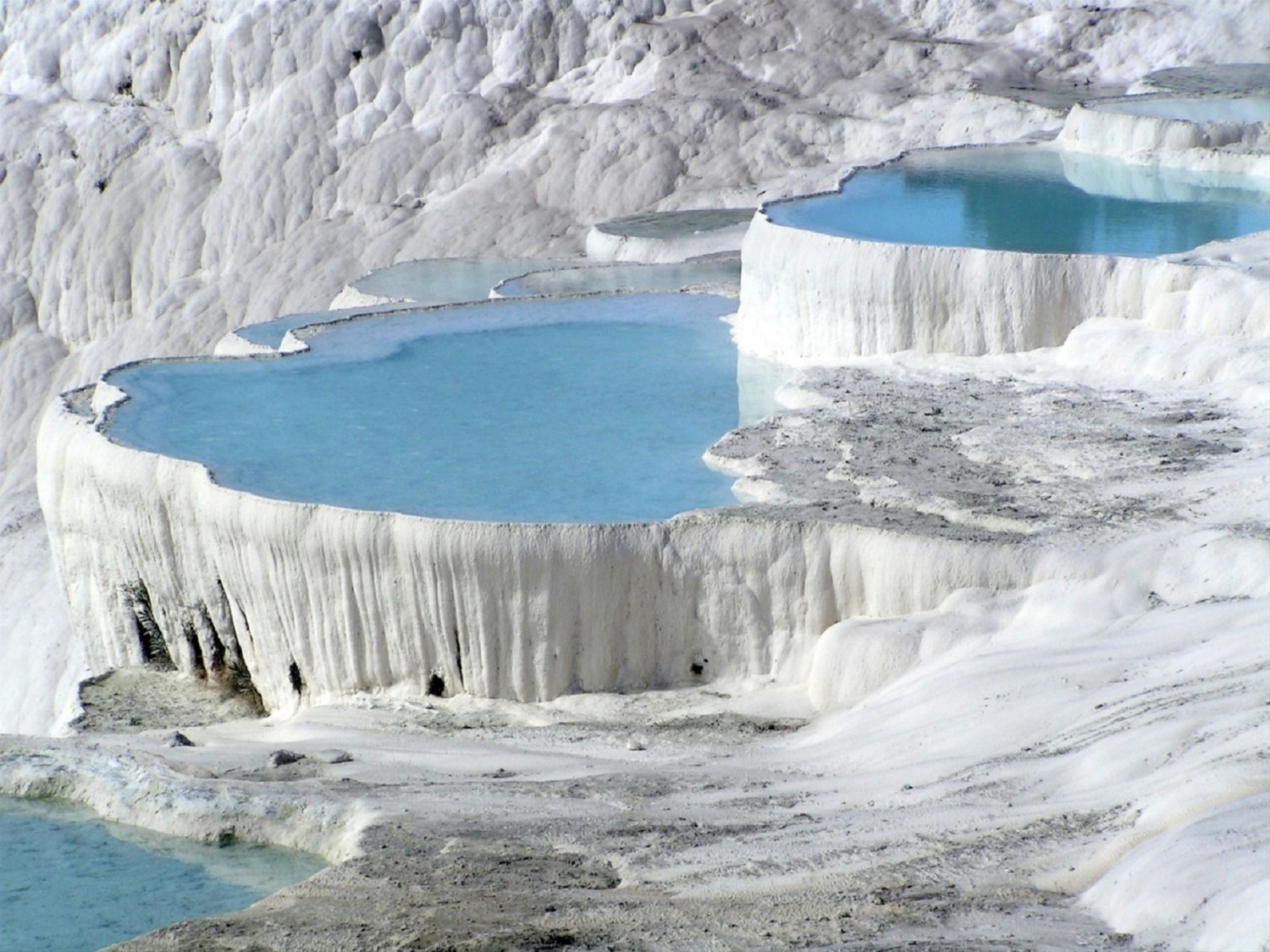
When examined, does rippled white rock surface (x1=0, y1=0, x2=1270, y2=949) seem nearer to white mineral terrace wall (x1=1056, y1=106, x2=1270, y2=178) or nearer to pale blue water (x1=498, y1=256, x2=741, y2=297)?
white mineral terrace wall (x1=1056, y1=106, x2=1270, y2=178)

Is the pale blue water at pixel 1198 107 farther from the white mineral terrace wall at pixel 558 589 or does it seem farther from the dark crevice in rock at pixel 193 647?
the dark crevice in rock at pixel 193 647

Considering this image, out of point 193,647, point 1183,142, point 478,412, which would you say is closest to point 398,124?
point 1183,142

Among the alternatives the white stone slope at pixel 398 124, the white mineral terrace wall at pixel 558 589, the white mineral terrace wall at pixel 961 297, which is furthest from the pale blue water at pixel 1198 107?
the white mineral terrace wall at pixel 558 589

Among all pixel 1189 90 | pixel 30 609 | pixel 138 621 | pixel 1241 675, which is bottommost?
pixel 30 609

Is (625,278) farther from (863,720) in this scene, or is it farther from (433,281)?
(863,720)

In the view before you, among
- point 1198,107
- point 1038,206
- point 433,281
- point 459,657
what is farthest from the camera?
point 433,281

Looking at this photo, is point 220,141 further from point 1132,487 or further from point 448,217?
point 1132,487

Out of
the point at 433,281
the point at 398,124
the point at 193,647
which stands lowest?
the point at 193,647

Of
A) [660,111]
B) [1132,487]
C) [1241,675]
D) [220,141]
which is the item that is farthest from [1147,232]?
[220,141]
